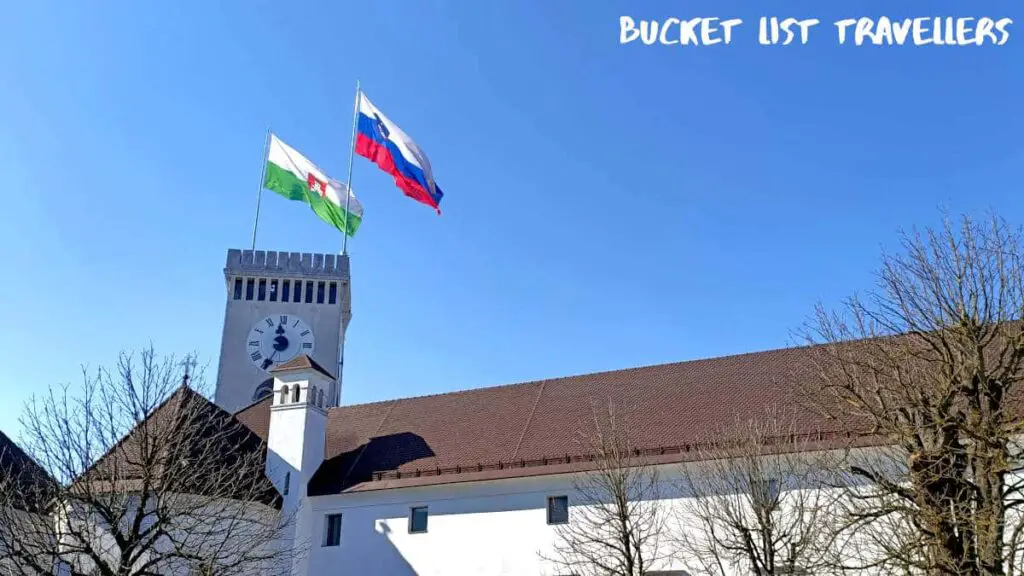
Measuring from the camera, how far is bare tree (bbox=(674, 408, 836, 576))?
23.1 metres

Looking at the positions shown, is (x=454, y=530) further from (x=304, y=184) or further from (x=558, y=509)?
(x=304, y=184)

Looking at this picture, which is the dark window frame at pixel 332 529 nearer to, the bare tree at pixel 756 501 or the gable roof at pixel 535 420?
the gable roof at pixel 535 420

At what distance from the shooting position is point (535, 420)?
33844mm

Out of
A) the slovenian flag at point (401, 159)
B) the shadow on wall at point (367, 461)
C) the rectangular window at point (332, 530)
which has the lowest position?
the rectangular window at point (332, 530)

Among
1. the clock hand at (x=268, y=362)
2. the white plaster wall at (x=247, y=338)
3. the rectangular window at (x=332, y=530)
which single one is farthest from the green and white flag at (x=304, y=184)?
the rectangular window at (x=332, y=530)

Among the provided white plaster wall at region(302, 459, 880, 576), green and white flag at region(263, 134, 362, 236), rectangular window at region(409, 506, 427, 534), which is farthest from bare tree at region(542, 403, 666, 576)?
green and white flag at region(263, 134, 362, 236)

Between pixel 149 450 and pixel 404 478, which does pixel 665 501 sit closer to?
pixel 404 478

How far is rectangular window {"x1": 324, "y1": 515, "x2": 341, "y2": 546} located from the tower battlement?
2953 cm

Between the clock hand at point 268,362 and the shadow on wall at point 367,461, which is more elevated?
the clock hand at point 268,362

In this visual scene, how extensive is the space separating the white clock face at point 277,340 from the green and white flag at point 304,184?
10.2 metres

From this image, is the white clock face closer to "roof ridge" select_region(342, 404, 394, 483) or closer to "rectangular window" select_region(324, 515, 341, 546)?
"roof ridge" select_region(342, 404, 394, 483)

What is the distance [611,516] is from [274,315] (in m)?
38.9

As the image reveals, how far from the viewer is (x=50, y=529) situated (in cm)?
2053

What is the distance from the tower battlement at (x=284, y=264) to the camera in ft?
202
